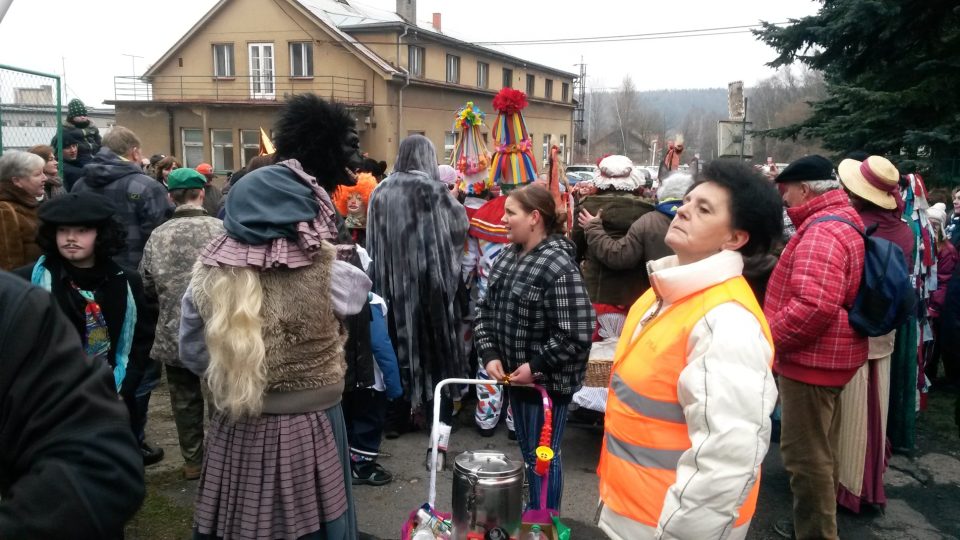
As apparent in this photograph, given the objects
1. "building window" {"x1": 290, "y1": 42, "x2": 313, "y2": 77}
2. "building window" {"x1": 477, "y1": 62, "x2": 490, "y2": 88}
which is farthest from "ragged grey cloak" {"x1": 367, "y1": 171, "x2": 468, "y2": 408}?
"building window" {"x1": 477, "y1": 62, "x2": 490, "y2": 88}

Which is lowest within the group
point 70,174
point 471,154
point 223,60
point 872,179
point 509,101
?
point 872,179

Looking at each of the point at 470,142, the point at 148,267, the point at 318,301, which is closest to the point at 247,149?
the point at 470,142

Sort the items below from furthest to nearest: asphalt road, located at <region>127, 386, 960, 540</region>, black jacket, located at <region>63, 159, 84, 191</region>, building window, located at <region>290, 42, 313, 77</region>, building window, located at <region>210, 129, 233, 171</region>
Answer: building window, located at <region>290, 42, 313, 77</region>, building window, located at <region>210, 129, 233, 171</region>, black jacket, located at <region>63, 159, 84, 191</region>, asphalt road, located at <region>127, 386, 960, 540</region>

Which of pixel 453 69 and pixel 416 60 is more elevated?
pixel 453 69

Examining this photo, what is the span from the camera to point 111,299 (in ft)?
12.1

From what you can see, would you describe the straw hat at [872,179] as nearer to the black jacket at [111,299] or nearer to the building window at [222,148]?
the black jacket at [111,299]

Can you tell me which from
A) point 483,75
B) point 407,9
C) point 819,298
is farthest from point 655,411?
point 483,75

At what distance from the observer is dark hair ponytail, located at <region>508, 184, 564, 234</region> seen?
352 centimetres

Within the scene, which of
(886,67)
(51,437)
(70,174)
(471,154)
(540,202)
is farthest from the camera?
(886,67)

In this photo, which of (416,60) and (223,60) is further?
(416,60)

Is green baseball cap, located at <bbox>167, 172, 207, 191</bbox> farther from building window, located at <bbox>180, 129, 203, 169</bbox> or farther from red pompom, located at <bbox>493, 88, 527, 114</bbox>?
building window, located at <bbox>180, 129, 203, 169</bbox>

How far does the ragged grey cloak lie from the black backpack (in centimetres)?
271

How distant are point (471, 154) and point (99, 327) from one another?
13.5 feet

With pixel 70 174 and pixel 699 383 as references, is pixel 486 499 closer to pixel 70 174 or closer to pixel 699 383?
pixel 699 383
